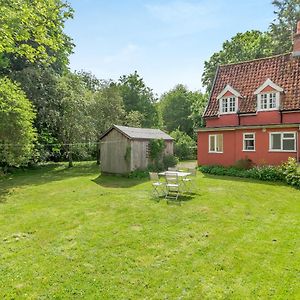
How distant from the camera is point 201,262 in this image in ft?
19.9

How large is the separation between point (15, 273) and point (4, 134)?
47.6 ft

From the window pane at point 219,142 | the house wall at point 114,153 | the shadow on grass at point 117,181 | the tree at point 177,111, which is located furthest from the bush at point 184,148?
the shadow on grass at point 117,181

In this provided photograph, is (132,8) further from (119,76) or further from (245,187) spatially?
(119,76)

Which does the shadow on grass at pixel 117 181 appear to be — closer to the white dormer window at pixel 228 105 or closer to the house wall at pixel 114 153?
the house wall at pixel 114 153

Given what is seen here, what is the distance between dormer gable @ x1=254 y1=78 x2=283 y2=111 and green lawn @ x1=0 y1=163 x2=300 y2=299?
8.83 metres

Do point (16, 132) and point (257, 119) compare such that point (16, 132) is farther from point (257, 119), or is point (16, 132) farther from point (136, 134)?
point (257, 119)

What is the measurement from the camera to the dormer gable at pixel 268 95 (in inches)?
763

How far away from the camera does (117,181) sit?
57.4 ft

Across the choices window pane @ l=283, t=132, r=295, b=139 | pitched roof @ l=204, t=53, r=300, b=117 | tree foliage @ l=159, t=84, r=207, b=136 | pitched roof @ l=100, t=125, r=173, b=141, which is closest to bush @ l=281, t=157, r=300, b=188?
window pane @ l=283, t=132, r=295, b=139

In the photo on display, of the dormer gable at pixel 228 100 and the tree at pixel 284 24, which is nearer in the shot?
the dormer gable at pixel 228 100

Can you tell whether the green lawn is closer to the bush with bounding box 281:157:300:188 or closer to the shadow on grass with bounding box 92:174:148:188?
the bush with bounding box 281:157:300:188

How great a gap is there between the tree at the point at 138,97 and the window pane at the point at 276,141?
23418 millimetres

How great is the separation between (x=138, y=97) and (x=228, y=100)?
22592 millimetres

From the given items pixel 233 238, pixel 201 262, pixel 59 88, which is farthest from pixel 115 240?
pixel 59 88
